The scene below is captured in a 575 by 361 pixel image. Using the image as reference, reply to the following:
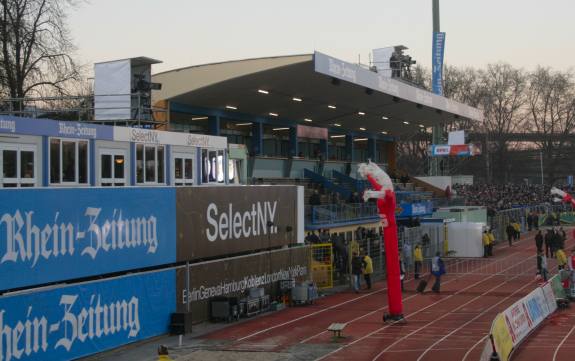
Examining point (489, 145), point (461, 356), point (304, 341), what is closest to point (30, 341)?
point (304, 341)

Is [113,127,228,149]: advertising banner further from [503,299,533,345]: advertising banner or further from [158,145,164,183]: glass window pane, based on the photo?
[503,299,533,345]: advertising banner

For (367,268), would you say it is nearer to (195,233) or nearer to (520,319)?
(195,233)

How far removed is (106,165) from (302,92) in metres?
20.1

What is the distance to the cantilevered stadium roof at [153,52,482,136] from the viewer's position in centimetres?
3484

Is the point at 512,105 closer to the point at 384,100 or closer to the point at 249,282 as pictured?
the point at 384,100

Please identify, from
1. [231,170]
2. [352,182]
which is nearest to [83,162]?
[231,170]

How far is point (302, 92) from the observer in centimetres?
4066

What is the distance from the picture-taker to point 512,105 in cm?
11100

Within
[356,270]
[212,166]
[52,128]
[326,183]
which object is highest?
[52,128]

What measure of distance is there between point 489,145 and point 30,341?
101443mm

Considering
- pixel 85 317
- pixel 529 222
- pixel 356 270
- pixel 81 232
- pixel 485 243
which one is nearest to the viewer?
pixel 85 317

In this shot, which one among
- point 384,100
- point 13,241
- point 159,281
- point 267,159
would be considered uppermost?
point 384,100

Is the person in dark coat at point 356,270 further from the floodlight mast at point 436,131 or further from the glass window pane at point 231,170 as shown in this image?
the floodlight mast at point 436,131

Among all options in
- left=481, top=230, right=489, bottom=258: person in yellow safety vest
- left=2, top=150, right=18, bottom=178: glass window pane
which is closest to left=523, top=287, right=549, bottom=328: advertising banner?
left=2, top=150, right=18, bottom=178: glass window pane
